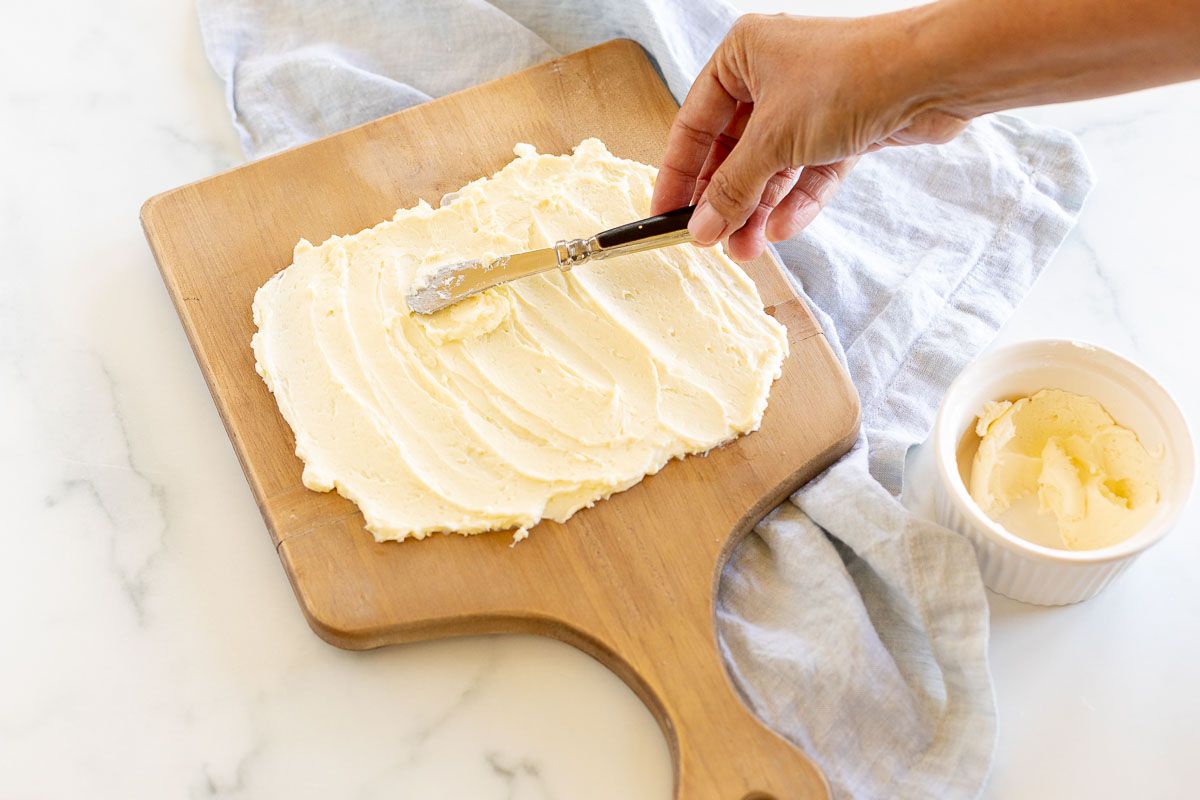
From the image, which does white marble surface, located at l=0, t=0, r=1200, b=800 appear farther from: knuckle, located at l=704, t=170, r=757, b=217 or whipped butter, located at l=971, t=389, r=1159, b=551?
knuckle, located at l=704, t=170, r=757, b=217

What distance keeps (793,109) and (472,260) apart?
50 cm

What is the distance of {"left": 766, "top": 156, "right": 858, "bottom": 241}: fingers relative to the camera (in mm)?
1526

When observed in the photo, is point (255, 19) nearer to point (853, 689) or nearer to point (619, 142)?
point (619, 142)

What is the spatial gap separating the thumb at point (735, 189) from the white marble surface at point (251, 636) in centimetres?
42

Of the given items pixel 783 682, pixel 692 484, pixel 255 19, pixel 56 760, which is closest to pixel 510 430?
pixel 692 484

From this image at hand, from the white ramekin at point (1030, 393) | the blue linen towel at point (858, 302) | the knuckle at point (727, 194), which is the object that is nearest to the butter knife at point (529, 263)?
the knuckle at point (727, 194)

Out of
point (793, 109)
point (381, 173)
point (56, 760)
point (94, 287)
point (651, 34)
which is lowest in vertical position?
point (56, 760)

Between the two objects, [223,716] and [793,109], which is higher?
[793,109]

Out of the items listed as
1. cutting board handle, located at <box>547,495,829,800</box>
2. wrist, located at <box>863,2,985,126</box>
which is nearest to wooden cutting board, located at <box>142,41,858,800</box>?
cutting board handle, located at <box>547,495,829,800</box>

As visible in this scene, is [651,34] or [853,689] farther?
[651,34]

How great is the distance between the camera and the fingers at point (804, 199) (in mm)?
1526

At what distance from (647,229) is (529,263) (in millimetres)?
162

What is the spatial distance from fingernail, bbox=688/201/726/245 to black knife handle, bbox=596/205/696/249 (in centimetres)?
4

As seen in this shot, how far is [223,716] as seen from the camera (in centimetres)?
132
